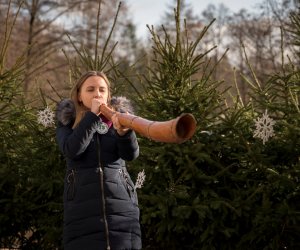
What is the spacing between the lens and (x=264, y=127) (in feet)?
14.4

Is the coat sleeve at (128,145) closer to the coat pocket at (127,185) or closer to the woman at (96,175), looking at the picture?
the woman at (96,175)

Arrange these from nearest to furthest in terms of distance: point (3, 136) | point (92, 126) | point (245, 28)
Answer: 1. point (92, 126)
2. point (3, 136)
3. point (245, 28)

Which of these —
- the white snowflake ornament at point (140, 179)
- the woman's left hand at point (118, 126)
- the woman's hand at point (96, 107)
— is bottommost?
the white snowflake ornament at point (140, 179)

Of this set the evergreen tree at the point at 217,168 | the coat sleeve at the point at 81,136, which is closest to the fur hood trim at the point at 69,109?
the coat sleeve at the point at 81,136

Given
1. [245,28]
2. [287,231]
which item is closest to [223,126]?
[287,231]

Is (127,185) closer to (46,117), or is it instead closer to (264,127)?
(264,127)

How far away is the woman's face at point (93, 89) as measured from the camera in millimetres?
2924

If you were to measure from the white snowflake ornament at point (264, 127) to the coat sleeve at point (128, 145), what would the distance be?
5.89 feet

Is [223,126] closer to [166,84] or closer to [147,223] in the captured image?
[166,84]

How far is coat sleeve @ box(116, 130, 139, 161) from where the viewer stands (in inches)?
108

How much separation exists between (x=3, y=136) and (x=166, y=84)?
1.95 m

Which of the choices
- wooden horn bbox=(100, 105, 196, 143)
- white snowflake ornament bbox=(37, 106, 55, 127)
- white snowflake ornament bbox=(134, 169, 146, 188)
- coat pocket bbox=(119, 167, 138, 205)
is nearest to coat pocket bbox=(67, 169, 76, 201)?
coat pocket bbox=(119, 167, 138, 205)

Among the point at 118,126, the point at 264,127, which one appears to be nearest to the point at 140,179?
the point at 264,127

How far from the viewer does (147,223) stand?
192 inches
